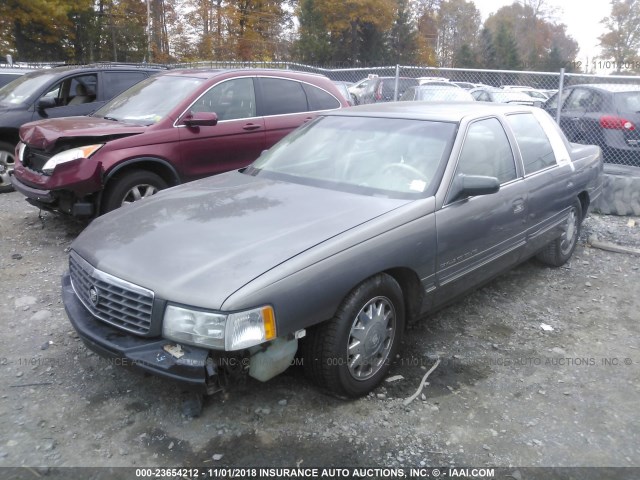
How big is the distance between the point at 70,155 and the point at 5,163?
329cm

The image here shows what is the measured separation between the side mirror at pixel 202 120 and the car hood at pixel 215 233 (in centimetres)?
200

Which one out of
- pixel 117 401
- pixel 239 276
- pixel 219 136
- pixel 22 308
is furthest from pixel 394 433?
pixel 219 136

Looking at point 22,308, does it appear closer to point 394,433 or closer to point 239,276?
point 239,276

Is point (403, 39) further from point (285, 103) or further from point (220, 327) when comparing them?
point (220, 327)

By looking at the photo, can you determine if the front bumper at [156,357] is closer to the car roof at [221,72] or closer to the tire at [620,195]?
the car roof at [221,72]

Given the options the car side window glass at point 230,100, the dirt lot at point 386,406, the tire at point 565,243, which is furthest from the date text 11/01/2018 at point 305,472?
the car side window glass at point 230,100

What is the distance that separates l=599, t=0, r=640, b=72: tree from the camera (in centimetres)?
4109

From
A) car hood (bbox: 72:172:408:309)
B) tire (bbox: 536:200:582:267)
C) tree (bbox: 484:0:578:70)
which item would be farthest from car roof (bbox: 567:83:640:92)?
tree (bbox: 484:0:578:70)

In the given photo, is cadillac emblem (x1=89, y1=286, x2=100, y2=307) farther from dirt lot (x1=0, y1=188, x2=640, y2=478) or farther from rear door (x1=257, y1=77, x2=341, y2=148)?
rear door (x1=257, y1=77, x2=341, y2=148)

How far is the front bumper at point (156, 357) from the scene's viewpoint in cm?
250

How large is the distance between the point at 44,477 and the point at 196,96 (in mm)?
4340

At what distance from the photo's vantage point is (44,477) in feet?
8.30

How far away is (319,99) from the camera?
698 cm

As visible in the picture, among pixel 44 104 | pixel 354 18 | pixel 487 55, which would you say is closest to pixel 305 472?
pixel 44 104
